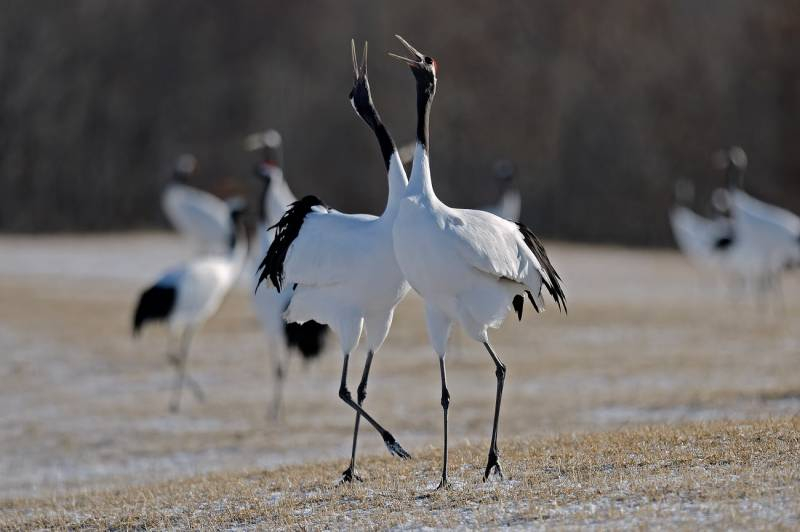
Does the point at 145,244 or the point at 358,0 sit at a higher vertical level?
the point at 358,0

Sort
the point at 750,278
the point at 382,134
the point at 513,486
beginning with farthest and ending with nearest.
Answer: the point at 750,278 < the point at 382,134 < the point at 513,486

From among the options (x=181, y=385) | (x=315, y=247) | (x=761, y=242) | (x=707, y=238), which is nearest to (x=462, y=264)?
(x=315, y=247)

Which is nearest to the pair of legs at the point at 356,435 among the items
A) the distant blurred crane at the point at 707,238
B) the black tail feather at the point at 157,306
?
the black tail feather at the point at 157,306

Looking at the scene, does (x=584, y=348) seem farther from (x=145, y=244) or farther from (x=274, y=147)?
(x=145, y=244)

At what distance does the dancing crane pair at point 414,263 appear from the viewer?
5480 mm

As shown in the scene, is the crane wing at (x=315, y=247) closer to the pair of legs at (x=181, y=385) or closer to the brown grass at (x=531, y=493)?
the brown grass at (x=531, y=493)

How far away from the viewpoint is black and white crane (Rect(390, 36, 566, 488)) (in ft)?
17.9

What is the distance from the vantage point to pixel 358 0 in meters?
33.8

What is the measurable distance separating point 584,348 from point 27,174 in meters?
21.2

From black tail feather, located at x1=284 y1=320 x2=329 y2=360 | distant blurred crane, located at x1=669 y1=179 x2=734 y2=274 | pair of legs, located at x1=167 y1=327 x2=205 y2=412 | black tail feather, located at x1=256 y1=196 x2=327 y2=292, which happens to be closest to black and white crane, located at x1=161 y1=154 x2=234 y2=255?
pair of legs, located at x1=167 y1=327 x2=205 y2=412

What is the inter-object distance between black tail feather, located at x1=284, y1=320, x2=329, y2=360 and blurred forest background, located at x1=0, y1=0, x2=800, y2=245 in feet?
67.9

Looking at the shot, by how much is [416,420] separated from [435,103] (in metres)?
21.9

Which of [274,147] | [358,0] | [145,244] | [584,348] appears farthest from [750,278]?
[358,0]

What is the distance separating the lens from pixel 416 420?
10484 millimetres
